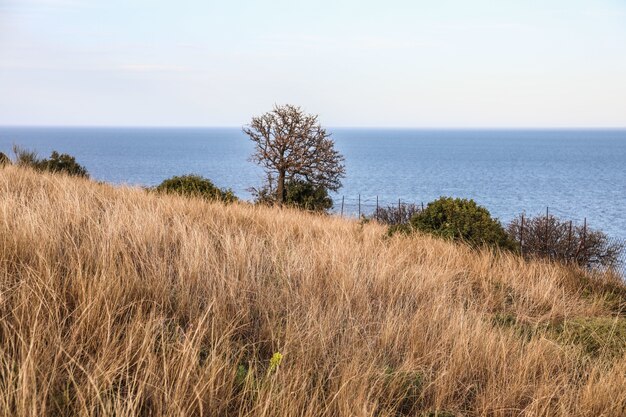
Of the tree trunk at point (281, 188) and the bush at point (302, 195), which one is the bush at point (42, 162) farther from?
the tree trunk at point (281, 188)

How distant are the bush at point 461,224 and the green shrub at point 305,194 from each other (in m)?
14.2

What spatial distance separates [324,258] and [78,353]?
3804mm

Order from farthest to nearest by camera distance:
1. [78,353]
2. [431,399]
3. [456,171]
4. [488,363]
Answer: [456,171], [488,363], [431,399], [78,353]

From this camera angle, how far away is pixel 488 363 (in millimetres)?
4332

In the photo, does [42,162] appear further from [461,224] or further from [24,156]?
[461,224]

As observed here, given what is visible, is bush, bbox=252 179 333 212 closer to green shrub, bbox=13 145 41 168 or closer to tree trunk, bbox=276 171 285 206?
tree trunk, bbox=276 171 285 206

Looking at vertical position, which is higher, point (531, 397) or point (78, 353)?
point (78, 353)

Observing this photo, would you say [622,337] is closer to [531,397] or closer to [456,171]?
[531,397]

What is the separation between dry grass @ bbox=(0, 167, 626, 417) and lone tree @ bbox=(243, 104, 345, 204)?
72.6ft

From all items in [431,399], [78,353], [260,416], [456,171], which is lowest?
[456,171]

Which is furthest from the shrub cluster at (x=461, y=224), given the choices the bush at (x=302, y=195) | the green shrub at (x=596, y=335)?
the bush at (x=302, y=195)

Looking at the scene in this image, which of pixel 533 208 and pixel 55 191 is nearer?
pixel 55 191

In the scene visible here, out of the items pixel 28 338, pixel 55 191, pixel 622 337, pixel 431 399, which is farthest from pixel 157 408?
pixel 55 191

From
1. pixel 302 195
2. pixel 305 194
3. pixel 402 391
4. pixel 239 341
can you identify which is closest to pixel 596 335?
A: pixel 402 391
